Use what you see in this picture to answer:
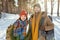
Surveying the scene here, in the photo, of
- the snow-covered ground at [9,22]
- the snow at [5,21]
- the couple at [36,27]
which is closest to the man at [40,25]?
the couple at [36,27]

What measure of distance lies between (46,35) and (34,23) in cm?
19

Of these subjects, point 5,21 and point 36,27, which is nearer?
point 36,27

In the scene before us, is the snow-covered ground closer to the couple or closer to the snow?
the snow

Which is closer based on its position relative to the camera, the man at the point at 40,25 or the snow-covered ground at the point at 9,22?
the man at the point at 40,25

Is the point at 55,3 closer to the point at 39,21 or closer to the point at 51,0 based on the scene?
the point at 51,0

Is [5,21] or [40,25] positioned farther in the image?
[5,21]

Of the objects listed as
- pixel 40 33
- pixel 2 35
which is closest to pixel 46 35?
pixel 40 33

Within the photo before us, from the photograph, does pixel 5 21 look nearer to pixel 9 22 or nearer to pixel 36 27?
pixel 9 22

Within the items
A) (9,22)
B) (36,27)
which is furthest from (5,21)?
(36,27)

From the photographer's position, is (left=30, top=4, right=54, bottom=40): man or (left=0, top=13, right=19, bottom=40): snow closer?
(left=30, top=4, right=54, bottom=40): man

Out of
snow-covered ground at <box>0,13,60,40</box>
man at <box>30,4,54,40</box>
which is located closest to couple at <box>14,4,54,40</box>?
man at <box>30,4,54,40</box>

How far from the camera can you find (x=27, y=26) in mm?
1750

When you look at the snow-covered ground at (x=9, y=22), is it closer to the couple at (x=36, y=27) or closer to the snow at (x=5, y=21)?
the snow at (x=5, y=21)

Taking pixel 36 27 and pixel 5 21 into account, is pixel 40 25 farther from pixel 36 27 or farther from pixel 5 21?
pixel 5 21
